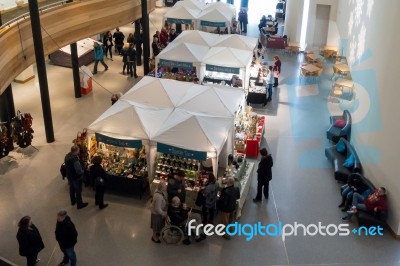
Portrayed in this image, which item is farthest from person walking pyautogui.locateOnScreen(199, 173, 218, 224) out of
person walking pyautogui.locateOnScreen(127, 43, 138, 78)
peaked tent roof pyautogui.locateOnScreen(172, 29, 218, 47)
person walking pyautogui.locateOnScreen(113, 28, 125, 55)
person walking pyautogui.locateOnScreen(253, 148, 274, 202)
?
person walking pyautogui.locateOnScreen(113, 28, 125, 55)

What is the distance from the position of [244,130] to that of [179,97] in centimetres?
201

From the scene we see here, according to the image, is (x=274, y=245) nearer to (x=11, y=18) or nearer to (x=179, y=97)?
(x=179, y=97)

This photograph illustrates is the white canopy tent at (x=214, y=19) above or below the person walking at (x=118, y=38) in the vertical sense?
above

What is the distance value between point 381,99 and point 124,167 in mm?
6027

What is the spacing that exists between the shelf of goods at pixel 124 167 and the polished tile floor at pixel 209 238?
279 millimetres

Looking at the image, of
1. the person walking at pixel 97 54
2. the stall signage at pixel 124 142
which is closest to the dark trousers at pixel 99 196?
the stall signage at pixel 124 142

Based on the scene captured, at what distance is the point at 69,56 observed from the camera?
18891 mm

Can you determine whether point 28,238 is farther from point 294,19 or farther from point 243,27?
point 243,27

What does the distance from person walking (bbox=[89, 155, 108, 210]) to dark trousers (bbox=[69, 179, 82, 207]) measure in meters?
0.33

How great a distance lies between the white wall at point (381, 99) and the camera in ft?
31.2

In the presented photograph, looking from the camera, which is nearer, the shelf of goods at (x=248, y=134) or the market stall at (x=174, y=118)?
the market stall at (x=174, y=118)

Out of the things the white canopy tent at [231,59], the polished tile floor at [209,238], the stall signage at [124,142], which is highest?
the white canopy tent at [231,59]

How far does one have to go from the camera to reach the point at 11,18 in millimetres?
12125

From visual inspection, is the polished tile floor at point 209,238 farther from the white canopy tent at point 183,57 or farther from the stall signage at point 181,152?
the white canopy tent at point 183,57
